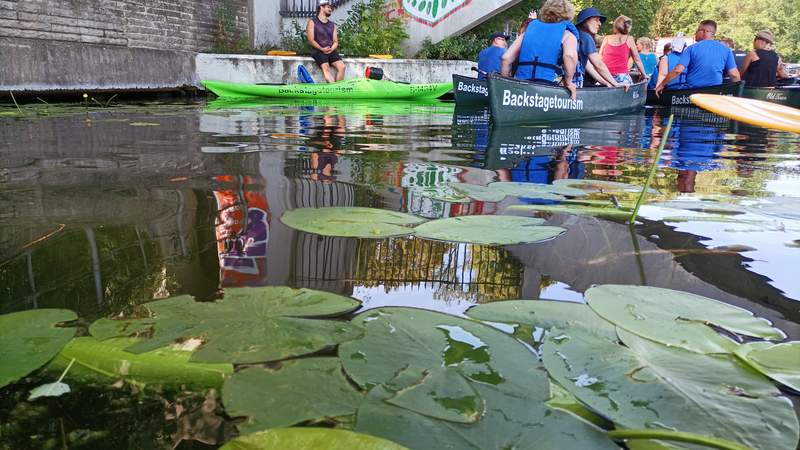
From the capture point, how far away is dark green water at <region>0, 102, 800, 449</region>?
70 centimetres

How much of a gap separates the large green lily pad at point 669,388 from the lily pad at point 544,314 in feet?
0.12

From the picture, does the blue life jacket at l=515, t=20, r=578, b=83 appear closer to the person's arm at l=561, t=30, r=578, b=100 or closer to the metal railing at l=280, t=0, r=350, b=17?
the person's arm at l=561, t=30, r=578, b=100

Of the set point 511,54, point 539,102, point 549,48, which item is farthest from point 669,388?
point 511,54

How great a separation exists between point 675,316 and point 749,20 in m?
53.2

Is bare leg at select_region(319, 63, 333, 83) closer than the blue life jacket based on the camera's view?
No

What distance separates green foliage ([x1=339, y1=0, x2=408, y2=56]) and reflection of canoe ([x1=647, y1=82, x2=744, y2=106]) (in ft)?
16.7

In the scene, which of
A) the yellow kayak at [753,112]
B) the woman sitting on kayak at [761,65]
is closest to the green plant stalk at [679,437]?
the yellow kayak at [753,112]

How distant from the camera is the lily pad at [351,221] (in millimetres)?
1437

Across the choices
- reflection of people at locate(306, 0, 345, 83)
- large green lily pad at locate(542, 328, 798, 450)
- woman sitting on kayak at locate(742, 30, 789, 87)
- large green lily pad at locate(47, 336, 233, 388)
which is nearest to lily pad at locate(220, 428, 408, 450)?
large green lily pad at locate(47, 336, 233, 388)

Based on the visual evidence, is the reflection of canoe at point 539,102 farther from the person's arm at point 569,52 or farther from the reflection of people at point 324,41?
the reflection of people at point 324,41

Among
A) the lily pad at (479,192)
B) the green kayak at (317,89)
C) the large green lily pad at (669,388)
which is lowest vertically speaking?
the large green lily pad at (669,388)

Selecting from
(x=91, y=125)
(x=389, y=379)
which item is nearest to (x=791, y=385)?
(x=389, y=379)

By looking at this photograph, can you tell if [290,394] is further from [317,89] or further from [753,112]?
[317,89]

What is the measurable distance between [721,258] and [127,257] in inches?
51.8
